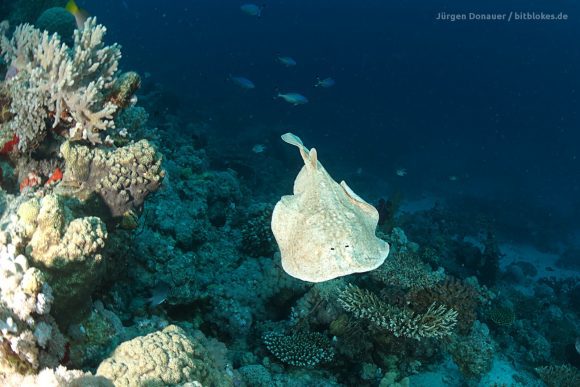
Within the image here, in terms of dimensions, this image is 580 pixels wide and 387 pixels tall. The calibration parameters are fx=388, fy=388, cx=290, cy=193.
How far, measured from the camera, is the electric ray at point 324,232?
3.47 meters

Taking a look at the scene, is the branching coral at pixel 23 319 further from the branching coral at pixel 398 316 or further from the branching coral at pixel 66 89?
the branching coral at pixel 398 316

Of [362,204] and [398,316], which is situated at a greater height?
[362,204]

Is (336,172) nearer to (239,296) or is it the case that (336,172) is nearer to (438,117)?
(239,296)

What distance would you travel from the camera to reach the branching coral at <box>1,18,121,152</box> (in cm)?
400

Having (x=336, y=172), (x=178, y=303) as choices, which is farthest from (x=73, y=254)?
(x=336, y=172)

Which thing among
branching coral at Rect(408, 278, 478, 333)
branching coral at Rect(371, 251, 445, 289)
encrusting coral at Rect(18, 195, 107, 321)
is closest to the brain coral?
encrusting coral at Rect(18, 195, 107, 321)

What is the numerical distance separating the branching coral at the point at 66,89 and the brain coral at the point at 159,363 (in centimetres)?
222

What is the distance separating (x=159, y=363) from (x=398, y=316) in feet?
11.7

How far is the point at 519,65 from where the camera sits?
10331 centimetres

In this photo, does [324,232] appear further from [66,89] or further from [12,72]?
[12,72]

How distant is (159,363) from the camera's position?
2789 millimetres

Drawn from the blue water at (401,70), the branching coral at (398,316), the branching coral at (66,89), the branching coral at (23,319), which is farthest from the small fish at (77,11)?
the blue water at (401,70)

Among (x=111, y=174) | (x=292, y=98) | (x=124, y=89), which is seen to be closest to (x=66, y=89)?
(x=124, y=89)

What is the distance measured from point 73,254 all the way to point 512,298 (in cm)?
1286
